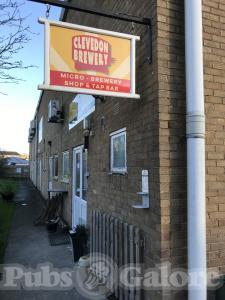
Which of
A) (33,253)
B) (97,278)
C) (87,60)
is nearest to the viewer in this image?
(87,60)

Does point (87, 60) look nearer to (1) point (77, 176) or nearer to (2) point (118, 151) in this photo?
(2) point (118, 151)

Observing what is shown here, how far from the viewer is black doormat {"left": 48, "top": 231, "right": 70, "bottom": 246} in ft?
26.1

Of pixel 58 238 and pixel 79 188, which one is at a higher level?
pixel 79 188

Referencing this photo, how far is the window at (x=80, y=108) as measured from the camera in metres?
6.93

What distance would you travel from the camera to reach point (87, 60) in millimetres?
3443

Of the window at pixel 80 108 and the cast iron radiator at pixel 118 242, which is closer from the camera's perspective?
the cast iron radiator at pixel 118 242

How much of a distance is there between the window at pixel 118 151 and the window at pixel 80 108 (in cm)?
156

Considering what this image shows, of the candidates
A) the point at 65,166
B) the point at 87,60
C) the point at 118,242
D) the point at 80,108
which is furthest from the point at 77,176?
the point at 87,60

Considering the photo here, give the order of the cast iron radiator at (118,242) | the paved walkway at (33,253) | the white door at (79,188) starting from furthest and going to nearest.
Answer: the white door at (79,188) → the paved walkway at (33,253) → the cast iron radiator at (118,242)

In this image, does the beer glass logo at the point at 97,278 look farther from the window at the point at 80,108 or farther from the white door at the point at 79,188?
the window at the point at 80,108

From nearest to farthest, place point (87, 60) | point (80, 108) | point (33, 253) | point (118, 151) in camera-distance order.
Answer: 1. point (87, 60)
2. point (118, 151)
3. point (33, 253)
4. point (80, 108)

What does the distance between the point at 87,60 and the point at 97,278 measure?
3.66 meters

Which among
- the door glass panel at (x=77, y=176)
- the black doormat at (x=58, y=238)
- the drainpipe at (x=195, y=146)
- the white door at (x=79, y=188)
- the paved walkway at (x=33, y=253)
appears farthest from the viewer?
the door glass panel at (x=77, y=176)

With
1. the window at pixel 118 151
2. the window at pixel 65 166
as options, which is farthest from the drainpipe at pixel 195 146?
the window at pixel 65 166
